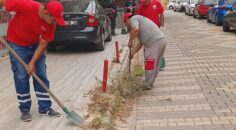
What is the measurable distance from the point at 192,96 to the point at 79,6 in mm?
6934

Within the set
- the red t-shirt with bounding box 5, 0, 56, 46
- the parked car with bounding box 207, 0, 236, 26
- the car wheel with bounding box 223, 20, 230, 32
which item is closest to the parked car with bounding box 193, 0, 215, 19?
the parked car with bounding box 207, 0, 236, 26

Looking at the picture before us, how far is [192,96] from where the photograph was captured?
8227mm

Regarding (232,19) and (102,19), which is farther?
(232,19)

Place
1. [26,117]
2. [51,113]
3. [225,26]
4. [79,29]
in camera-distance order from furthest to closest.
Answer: [225,26]
[79,29]
[51,113]
[26,117]

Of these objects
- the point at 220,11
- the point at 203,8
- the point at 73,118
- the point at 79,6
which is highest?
the point at 79,6

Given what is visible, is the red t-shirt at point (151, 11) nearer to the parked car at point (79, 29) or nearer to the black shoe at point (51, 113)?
the parked car at point (79, 29)

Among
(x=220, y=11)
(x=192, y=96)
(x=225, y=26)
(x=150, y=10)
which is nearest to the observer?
(x=192, y=96)

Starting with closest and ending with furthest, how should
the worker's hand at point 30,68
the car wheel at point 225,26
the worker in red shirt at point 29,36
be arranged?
1. the worker in red shirt at point 29,36
2. the worker's hand at point 30,68
3. the car wheel at point 225,26

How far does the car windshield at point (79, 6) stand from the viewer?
1410cm

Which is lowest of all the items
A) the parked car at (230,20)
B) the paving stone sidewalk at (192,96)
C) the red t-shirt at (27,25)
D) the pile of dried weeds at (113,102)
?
the parked car at (230,20)

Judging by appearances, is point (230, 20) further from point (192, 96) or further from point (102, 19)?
point (192, 96)

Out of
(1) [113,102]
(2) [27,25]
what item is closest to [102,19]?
(1) [113,102]

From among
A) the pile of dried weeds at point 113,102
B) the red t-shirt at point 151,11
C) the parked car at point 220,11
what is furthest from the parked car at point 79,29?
the parked car at point 220,11

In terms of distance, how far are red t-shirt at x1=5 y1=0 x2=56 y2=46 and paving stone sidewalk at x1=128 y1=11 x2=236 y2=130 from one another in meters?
1.78
